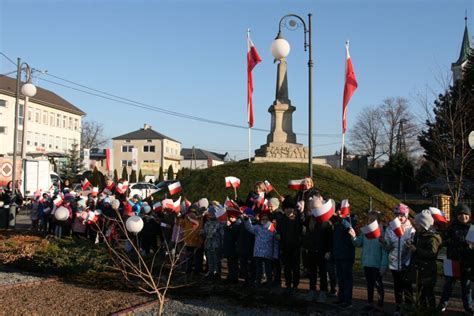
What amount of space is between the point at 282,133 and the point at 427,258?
17.4 metres

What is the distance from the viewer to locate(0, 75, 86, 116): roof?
209ft

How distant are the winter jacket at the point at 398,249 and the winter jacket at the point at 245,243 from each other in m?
2.84

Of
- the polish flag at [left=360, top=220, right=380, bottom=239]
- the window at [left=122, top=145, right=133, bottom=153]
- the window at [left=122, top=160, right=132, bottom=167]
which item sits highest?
the window at [left=122, top=145, right=133, bottom=153]

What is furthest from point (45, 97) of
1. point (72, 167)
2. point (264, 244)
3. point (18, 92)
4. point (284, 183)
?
point (264, 244)

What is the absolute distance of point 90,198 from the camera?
648 inches

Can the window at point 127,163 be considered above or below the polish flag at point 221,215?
above

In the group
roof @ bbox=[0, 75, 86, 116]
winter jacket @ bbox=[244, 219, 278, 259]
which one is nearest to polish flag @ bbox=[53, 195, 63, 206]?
winter jacket @ bbox=[244, 219, 278, 259]

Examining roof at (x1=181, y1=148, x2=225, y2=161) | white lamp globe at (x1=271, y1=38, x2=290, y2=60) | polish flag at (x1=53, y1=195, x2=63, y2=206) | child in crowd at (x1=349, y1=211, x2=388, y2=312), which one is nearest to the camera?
child in crowd at (x1=349, y1=211, x2=388, y2=312)

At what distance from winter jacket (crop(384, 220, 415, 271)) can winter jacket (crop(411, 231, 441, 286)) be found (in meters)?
0.29

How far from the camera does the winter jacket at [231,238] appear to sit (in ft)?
34.3

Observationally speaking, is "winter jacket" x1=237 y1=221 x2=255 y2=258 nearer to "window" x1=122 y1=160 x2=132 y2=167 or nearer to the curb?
the curb

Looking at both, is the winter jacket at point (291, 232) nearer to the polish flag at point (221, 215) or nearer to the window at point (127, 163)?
the polish flag at point (221, 215)

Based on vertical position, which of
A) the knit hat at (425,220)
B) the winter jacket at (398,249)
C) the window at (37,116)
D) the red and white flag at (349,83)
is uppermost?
the window at (37,116)

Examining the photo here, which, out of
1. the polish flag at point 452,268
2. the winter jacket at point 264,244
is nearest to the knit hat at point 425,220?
the polish flag at point 452,268
